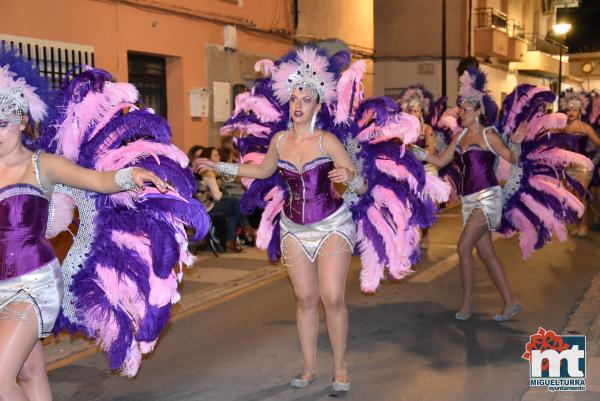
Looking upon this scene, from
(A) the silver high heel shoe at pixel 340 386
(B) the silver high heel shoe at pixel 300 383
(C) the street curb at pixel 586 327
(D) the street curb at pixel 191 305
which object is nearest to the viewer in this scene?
(C) the street curb at pixel 586 327

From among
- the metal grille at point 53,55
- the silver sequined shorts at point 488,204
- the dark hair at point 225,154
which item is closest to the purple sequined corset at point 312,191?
the silver sequined shorts at point 488,204

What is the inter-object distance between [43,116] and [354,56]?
56.9 ft

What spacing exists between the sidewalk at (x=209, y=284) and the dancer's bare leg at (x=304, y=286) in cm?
206

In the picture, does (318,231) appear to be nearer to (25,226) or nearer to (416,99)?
(25,226)

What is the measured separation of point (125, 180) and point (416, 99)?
281 inches

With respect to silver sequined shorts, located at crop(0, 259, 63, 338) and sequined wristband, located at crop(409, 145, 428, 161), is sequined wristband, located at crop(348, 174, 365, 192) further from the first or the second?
silver sequined shorts, located at crop(0, 259, 63, 338)

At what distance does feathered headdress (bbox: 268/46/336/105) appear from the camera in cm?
496

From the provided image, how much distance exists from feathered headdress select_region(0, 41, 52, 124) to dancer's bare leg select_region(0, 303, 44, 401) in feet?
2.96

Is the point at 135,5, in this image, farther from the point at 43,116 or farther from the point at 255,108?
the point at 43,116

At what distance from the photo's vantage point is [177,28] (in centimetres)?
1334

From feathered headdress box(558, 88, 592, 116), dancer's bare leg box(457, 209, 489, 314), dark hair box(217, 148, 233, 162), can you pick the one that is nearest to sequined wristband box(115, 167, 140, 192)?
dancer's bare leg box(457, 209, 489, 314)

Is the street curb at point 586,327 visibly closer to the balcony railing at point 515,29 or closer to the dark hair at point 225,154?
the dark hair at point 225,154

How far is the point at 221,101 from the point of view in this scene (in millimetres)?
14500

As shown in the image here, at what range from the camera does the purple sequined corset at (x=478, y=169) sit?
6.76 metres
